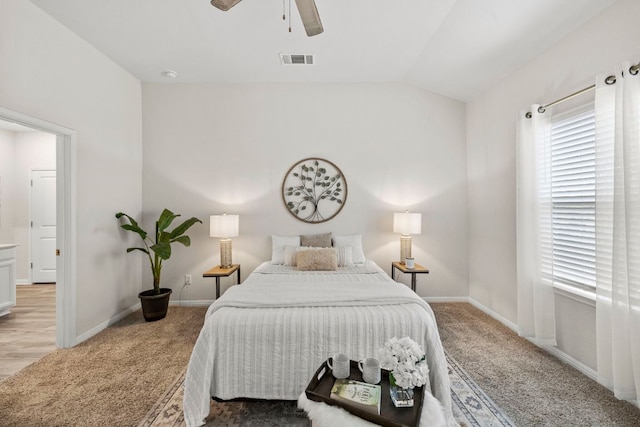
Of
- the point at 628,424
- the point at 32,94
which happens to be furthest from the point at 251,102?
the point at 628,424

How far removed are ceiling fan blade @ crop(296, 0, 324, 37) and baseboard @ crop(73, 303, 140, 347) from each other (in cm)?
354

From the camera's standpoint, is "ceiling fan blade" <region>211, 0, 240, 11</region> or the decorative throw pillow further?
the decorative throw pillow

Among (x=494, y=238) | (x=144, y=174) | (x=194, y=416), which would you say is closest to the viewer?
(x=194, y=416)

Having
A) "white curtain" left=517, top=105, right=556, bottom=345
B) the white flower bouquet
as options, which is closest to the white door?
the white flower bouquet

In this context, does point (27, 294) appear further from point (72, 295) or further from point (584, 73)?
point (584, 73)

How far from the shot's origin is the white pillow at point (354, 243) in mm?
3601

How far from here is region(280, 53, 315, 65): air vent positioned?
10.8 feet

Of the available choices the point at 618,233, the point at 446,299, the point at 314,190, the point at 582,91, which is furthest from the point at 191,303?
the point at 582,91

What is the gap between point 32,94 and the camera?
7.91 feet

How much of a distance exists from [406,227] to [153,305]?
3175 mm

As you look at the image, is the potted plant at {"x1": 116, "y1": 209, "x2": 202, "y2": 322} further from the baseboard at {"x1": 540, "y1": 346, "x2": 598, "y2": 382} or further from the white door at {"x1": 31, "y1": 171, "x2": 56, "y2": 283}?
the baseboard at {"x1": 540, "y1": 346, "x2": 598, "y2": 382}

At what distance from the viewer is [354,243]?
145 inches

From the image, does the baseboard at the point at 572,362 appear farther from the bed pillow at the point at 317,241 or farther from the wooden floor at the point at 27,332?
the wooden floor at the point at 27,332

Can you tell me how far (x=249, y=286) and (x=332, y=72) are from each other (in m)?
2.81
